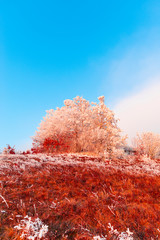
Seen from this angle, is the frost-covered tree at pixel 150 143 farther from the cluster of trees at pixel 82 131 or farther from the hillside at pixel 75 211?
the hillside at pixel 75 211

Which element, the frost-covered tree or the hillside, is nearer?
the hillside

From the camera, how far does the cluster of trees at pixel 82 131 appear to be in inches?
656

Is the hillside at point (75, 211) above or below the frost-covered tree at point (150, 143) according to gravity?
below

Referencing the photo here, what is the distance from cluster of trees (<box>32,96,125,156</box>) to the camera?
1667cm

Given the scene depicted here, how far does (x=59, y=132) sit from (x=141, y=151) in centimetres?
1099

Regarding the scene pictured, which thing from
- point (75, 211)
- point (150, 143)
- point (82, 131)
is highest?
point (82, 131)

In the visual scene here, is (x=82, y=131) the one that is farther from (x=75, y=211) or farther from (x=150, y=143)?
(x=75, y=211)

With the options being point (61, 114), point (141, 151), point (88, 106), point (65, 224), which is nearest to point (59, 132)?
point (61, 114)

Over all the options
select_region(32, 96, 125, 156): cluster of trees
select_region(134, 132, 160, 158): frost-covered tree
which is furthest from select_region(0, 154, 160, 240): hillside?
select_region(134, 132, 160, 158): frost-covered tree

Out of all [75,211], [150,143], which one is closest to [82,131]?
[150,143]

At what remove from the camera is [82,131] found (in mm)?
20312

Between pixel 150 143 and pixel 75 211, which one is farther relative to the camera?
pixel 150 143

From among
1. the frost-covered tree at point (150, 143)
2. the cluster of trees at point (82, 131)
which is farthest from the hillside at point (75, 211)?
the frost-covered tree at point (150, 143)

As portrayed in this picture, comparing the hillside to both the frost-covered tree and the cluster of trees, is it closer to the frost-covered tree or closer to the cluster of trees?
the cluster of trees
